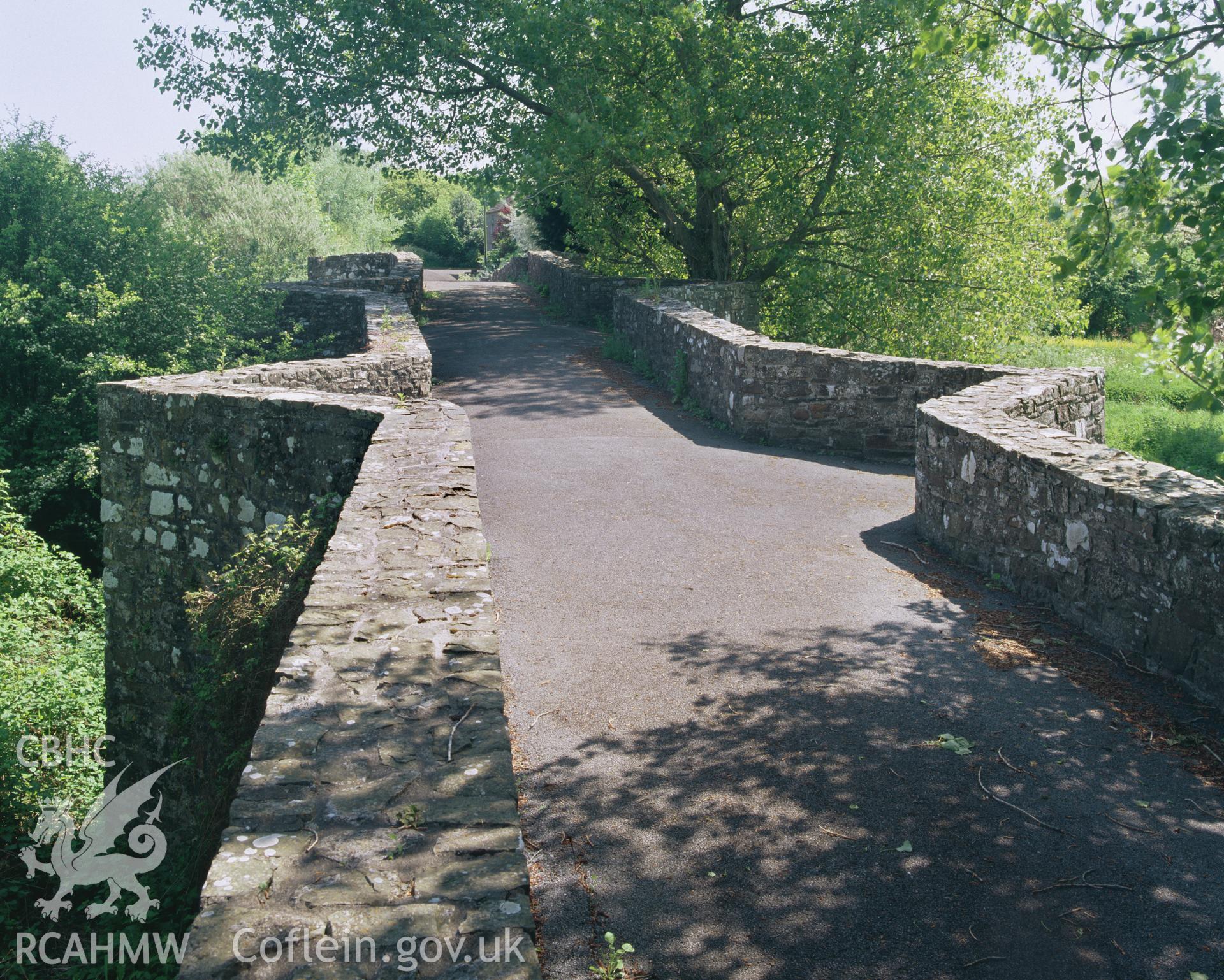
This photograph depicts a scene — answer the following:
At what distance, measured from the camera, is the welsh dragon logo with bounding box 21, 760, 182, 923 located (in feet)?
23.7

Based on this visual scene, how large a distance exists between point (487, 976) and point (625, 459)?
9110 mm

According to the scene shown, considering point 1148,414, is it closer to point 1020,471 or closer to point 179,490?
point 1020,471

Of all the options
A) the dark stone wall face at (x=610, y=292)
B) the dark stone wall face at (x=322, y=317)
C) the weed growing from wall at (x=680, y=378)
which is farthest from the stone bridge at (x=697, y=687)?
the dark stone wall face at (x=610, y=292)

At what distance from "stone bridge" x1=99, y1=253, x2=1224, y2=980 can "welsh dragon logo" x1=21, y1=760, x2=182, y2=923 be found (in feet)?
1.88

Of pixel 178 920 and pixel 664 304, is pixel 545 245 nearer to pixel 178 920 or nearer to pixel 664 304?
pixel 664 304

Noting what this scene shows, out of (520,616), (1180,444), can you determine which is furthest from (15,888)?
(1180,444)

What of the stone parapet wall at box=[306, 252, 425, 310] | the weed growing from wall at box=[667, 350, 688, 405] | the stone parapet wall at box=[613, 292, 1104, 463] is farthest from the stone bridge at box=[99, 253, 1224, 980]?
the stone parapet wall at box=[306, 252, 425, 310]

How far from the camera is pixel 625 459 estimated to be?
37.1 ft

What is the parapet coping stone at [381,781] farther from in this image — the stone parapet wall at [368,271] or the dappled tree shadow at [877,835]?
the stone parapet wall at [368,271]

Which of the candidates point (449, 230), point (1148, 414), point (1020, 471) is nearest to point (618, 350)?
point (1148, 414)

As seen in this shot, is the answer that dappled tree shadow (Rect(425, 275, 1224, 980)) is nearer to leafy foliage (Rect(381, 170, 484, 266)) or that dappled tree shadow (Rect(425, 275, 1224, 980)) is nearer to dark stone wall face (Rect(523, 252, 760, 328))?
dark stone wall face (Rect(523, 252, 760, 328))

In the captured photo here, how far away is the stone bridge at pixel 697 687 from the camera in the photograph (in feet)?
10.3

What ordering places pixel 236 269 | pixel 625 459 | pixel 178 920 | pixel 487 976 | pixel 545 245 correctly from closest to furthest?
pixel 487 976 < pixel 178 920 < pixel 625 459 < pixel 236 269 < pixel 545 245

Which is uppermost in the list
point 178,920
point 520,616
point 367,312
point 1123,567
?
point 367,312
